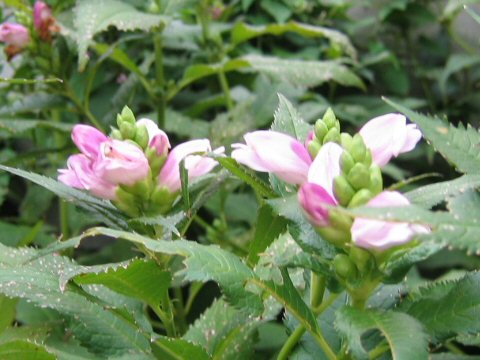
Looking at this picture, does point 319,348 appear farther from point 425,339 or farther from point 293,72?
point 293,72

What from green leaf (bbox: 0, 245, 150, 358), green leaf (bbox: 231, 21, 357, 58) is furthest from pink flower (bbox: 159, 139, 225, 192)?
green leaf (bbox: 231, 21, 357, 58)

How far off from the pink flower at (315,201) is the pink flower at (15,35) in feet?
2.62

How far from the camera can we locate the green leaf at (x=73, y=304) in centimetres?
55

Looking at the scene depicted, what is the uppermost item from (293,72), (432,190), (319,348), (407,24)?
(432,190)

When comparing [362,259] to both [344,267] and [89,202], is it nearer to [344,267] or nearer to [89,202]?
[344,267]

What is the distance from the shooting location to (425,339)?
1.47ft

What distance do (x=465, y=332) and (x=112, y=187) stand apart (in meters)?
0.30

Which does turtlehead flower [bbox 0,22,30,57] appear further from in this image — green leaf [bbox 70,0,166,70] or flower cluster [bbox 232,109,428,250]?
flower cluster [bbox 232,109,428,250]

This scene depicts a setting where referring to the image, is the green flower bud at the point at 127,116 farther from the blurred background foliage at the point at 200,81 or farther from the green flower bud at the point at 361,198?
the green flower bud at the point at 361,198

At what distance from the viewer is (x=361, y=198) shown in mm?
462

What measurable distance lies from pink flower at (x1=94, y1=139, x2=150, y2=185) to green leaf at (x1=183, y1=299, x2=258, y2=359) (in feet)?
0.49

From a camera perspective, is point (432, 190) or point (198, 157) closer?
point (432, 190)

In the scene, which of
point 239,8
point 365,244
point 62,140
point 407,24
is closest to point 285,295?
point 365,244

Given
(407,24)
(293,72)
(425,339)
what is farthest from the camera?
(407,24)
